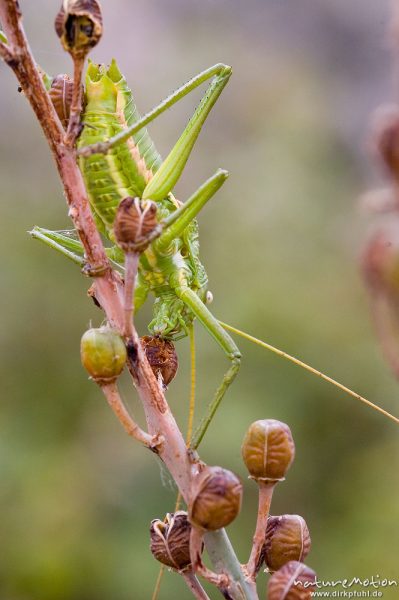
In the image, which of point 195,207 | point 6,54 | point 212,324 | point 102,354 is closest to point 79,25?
point 6,54

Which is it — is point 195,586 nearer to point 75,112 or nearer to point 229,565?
point 229,565

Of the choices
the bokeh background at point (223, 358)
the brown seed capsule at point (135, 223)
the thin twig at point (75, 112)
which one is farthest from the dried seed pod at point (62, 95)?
the bokeh background at point (223, 358)

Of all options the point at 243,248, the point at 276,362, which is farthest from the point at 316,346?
the point at 243,248

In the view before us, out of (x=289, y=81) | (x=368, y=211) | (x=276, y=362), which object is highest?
(x=289, y=81)

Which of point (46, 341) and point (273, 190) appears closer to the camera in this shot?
point (46, 341)

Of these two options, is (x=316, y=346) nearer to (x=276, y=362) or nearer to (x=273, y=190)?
(x=276, y=362)

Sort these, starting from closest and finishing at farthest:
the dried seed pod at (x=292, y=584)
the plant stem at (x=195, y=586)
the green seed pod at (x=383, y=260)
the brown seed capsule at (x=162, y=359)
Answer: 1. the green seed pod at (x=383, y=260)
2. the dried seed pod at (x=292, y=584)
3. the plant stem at (x=195, y=586)
4. the brown seed capsule at (x=162, y=359)

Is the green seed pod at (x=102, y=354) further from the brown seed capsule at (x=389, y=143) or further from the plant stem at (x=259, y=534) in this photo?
the brown seed capsule at (x=389, y=143)
